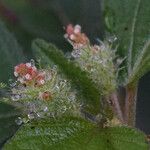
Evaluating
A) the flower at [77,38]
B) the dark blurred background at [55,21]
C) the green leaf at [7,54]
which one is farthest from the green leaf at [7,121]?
the dark blurred background at [55,21]

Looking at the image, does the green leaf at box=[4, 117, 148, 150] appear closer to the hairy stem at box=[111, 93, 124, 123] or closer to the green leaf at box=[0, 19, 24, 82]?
the hairy stem at box=[111, 93, 124, 123]

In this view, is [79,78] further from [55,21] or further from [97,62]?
[55,21]

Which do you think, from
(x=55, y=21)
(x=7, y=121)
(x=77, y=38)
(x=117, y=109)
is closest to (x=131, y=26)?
(x=77, y=38)

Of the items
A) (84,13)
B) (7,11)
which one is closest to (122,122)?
(84,13)

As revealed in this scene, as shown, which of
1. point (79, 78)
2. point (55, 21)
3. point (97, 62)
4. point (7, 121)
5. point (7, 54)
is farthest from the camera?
point (55, 21)

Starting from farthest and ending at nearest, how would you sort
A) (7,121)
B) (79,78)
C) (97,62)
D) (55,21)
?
(55,21) → (7,121) → (97,62) → (79,78)

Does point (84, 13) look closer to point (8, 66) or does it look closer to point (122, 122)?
point (8, 66)

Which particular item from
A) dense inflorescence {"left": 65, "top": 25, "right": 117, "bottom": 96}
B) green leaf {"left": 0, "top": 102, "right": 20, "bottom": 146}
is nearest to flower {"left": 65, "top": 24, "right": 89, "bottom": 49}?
dense inflorescence {"left": 65, "top": 25, "right": 117, "bottom": 96}

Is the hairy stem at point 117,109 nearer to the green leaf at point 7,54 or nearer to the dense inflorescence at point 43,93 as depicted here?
the dense inflorescence at point 43,93
